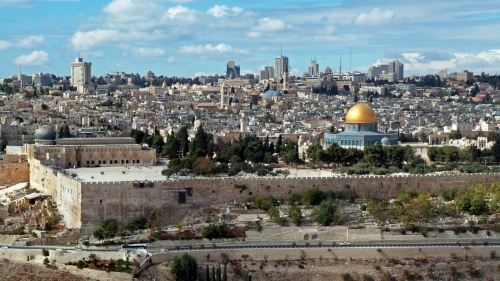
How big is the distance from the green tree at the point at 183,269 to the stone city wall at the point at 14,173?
15087 mm

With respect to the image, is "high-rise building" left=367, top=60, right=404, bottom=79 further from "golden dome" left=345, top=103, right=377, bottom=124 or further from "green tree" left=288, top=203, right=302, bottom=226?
"green tree" left=288, top=203, right=302, bottom=226

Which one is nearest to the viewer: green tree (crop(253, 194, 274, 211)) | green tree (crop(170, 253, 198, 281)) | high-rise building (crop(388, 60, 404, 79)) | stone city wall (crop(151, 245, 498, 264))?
green tree (crop(170, 253, 198, 281))

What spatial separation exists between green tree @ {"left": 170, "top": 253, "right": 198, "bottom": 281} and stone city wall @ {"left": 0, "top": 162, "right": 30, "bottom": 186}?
15087 millimetres

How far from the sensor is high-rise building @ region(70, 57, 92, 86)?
136 m

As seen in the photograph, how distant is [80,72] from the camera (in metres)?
136

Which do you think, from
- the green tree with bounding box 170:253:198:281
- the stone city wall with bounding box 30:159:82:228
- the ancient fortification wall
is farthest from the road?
the stone city wall with bounding box 30:159:82:228

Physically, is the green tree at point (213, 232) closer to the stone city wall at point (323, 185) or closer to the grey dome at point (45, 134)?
the stone city wall at point (323, 185)

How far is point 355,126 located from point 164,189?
21.9 metres

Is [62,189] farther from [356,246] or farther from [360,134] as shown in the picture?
[360,134]

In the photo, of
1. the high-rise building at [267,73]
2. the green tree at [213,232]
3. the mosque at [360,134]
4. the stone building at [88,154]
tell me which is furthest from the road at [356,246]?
the high-rise building at [267,73]

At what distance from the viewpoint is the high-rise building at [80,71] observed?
13562 cm

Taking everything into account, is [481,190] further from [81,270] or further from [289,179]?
[81,270]

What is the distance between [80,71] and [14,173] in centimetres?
8998

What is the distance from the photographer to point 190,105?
102812 millimetres
